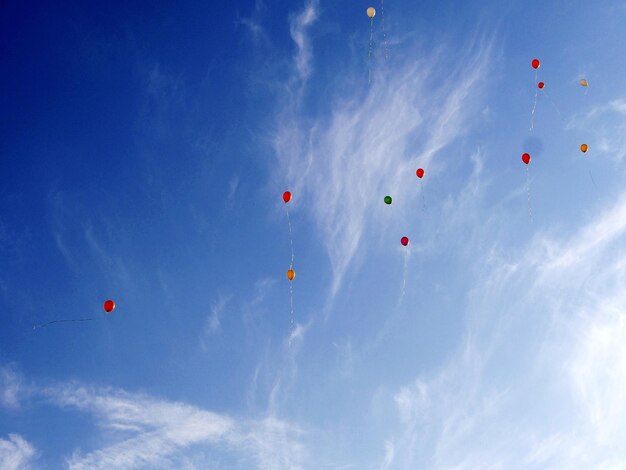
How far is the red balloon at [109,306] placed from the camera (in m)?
11.8

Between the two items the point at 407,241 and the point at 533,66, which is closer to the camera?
the point at 533,66

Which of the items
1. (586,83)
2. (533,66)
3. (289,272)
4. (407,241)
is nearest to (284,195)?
(289,272)

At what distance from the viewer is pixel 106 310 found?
1177 cm

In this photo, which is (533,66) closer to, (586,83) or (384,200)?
(586,83)

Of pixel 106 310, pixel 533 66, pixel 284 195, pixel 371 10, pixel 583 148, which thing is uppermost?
pixel 371 10

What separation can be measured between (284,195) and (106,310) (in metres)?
5.62

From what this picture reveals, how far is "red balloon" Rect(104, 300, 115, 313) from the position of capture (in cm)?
1177

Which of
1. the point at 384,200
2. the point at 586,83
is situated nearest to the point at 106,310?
the point at 384,200

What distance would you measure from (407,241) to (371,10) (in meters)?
6.62

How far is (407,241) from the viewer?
1278cm

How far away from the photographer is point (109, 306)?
465 inches

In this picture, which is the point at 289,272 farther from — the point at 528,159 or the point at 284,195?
the point at 528,159

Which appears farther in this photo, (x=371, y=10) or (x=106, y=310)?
(x=371, y=10)

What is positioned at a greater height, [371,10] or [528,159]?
[371,10]
